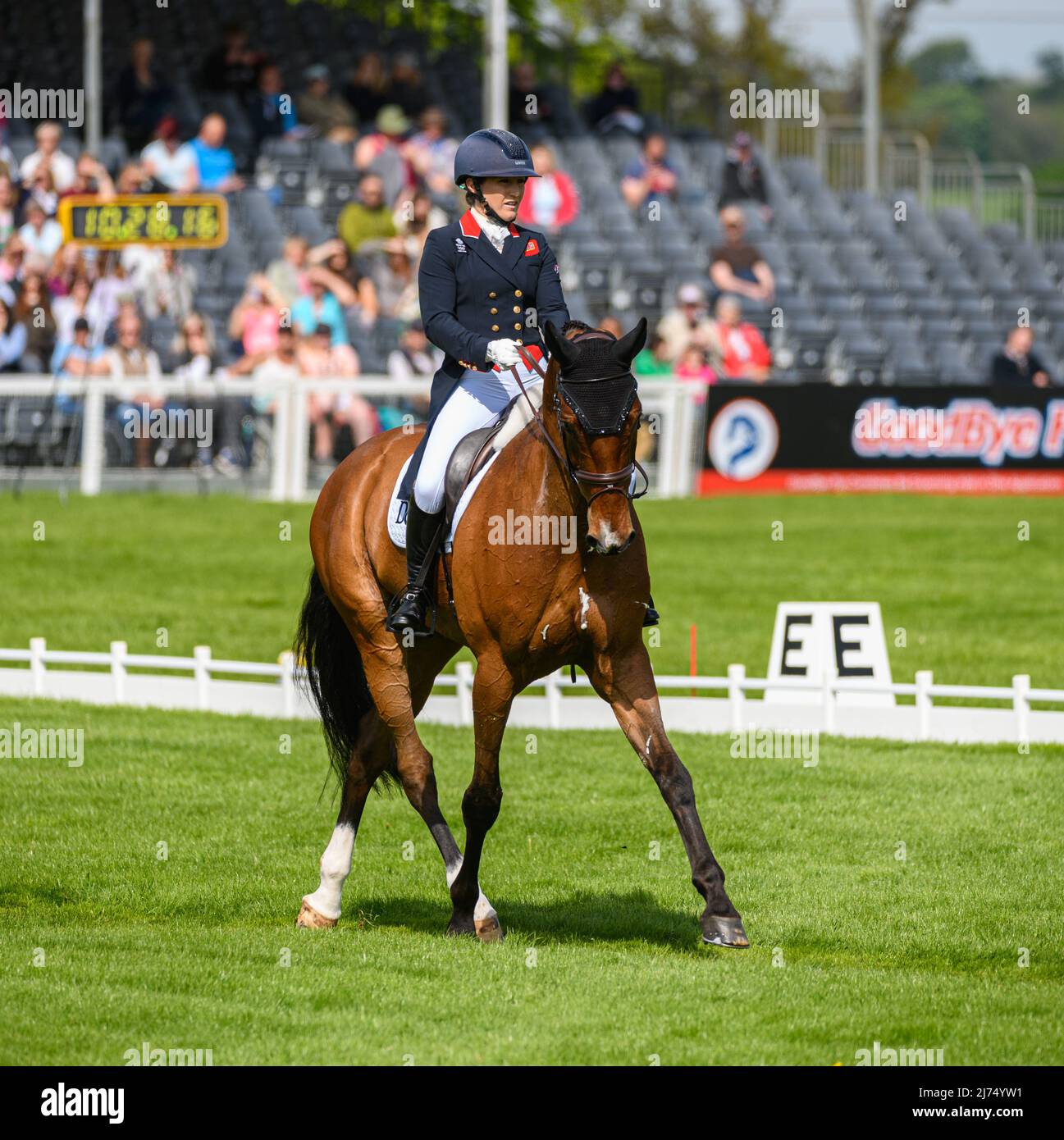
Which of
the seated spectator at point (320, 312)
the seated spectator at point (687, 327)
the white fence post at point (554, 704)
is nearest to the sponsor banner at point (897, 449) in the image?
the seated spectator at point (687, 327)

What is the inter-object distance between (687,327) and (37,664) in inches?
495

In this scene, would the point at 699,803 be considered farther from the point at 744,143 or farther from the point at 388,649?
the point at 744,143

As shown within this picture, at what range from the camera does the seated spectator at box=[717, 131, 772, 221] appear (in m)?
30.0

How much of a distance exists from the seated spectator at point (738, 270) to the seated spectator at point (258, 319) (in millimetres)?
6617

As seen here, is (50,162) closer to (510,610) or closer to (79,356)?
(79,356)

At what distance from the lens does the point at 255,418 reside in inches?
871

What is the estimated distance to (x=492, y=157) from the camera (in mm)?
7852

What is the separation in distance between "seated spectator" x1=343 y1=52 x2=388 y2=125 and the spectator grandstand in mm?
37

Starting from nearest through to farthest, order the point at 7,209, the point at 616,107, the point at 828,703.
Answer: the point at 828,703, the point at 7,209, the point at 616,107

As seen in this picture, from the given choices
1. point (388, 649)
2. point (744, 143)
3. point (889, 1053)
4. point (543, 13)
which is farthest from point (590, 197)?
point (889, 1053)

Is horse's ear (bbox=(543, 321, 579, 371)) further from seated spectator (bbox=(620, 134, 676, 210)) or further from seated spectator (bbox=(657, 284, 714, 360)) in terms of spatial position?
seated spectator (bbox=(620, 134, 676, 210))

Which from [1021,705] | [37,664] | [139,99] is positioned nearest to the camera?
[1021,705]

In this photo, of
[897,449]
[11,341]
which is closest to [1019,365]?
[897,449]

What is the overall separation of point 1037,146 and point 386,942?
86.0 meters
